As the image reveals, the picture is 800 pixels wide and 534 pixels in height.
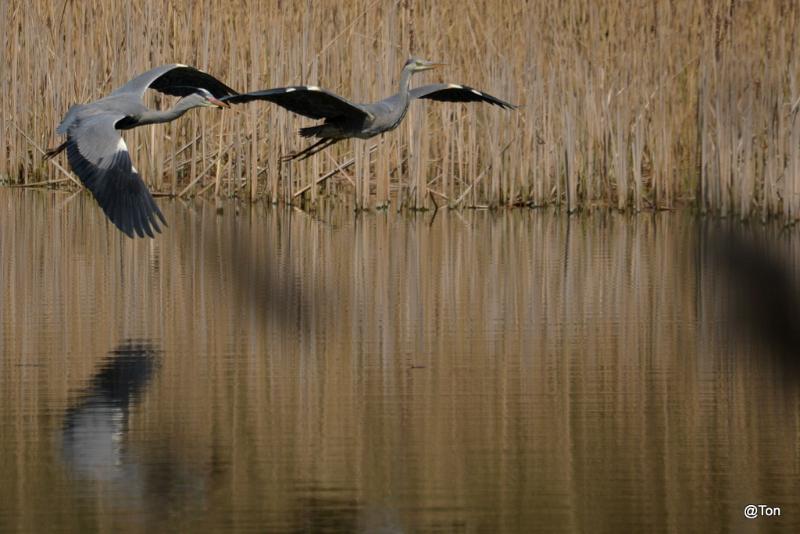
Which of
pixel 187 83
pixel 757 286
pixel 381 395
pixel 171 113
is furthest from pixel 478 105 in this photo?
pixel 381 395

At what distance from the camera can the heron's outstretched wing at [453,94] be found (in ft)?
34.0

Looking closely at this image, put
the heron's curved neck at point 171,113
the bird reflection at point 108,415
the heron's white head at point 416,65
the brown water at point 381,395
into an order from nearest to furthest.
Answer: the brown water at point 381,395 → the bird reflection at point 108,415 → the heron's curved neck at point 171,113 → the heron's white head at point 416,65

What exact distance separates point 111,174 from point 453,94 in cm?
304

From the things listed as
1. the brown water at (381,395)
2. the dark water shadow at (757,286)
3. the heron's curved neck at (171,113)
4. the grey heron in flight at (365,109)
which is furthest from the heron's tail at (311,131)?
the dark water shadow at (757,286)

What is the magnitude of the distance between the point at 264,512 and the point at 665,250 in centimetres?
676

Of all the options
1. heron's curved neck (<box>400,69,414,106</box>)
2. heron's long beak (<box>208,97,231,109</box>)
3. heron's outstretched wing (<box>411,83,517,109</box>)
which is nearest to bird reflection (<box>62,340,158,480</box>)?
heron's long beak (<box>208,97,231,109</box>)

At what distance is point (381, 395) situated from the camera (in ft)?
19.0

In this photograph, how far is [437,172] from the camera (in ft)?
46.0

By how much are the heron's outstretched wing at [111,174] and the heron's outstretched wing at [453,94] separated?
7.67 ft

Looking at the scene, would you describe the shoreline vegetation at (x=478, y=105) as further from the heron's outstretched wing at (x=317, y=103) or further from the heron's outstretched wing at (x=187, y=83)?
the heron's outstretched wing at (x=187, y=83)

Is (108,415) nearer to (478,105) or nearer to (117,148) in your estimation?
(117,148)

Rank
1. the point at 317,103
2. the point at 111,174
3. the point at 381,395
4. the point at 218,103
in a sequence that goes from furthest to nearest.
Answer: the point at 317,103
the point at 218,103
the point at 111,174
the point at 381,395

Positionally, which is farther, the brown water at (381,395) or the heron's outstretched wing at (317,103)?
the heron's outstretched wing at (317,103)

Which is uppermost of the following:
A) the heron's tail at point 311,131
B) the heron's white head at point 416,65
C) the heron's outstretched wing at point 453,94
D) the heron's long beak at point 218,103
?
the heron's white head at point 416,65
